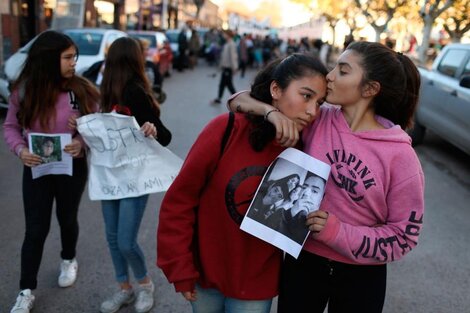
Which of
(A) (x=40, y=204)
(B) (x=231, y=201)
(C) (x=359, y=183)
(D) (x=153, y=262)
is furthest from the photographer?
(D) (x=153, y=262)

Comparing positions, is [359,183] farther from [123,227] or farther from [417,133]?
[417,133]

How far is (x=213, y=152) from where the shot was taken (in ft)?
5.76

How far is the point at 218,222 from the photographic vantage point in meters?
1.86

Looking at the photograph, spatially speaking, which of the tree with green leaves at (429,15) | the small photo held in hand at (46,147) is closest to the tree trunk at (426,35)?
the tree with green leaves at (429,15)

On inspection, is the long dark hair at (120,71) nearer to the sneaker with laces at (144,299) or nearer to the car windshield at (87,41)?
the sneaker with laces at (144,299)

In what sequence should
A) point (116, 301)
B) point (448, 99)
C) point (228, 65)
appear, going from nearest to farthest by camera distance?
1. point (116, 301)
2. point (448, 99)
3. point (228, 65)

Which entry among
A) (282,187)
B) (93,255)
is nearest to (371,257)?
(282,187)

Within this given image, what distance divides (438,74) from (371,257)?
7.29m

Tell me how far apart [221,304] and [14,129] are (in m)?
1.80

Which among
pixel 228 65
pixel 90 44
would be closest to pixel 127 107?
pixel 90 44

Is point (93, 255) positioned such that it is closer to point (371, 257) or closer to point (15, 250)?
point (15, 250)

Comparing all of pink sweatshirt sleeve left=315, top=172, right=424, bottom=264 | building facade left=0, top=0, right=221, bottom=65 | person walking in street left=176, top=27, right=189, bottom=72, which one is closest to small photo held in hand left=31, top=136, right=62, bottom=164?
pink sweatshirt sleeve left=315, top=172, right=424, bottom=264

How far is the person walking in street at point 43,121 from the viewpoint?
280 cm

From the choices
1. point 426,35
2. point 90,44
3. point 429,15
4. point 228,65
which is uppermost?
point 429,15
